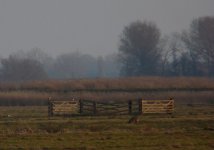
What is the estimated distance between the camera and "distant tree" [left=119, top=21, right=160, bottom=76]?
122062 millimetres

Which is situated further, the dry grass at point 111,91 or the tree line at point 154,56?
the tree line at point 154,56

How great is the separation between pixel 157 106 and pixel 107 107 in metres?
3.51

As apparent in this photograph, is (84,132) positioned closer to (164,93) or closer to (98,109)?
(98,109)

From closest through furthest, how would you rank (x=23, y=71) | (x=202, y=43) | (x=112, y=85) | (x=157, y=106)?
(x=157, y=106), (x=112, y=85), (x=202, y=43), (x=23, y=71)

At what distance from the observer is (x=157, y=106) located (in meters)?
45.9

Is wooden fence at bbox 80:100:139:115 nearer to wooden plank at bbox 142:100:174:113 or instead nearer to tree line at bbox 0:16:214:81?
wooden plank at bbox 142:100:174:113

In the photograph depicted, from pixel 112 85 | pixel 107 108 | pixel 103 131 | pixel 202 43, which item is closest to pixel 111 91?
pixel 112 85

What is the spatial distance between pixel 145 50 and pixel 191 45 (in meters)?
9.47

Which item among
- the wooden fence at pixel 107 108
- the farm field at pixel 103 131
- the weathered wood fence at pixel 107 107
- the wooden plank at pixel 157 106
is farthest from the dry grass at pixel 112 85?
the wooden plank at pixel 157 106

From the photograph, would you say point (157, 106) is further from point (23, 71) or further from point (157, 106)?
point (23, 71)

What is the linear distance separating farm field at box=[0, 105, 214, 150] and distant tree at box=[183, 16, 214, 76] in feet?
250

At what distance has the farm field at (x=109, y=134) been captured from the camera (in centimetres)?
2620

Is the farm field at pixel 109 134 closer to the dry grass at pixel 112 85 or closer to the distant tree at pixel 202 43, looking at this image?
the dry grass at pixel 112 85

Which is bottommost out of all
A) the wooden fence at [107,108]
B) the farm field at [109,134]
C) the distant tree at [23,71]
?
the farm field at [109,134]
